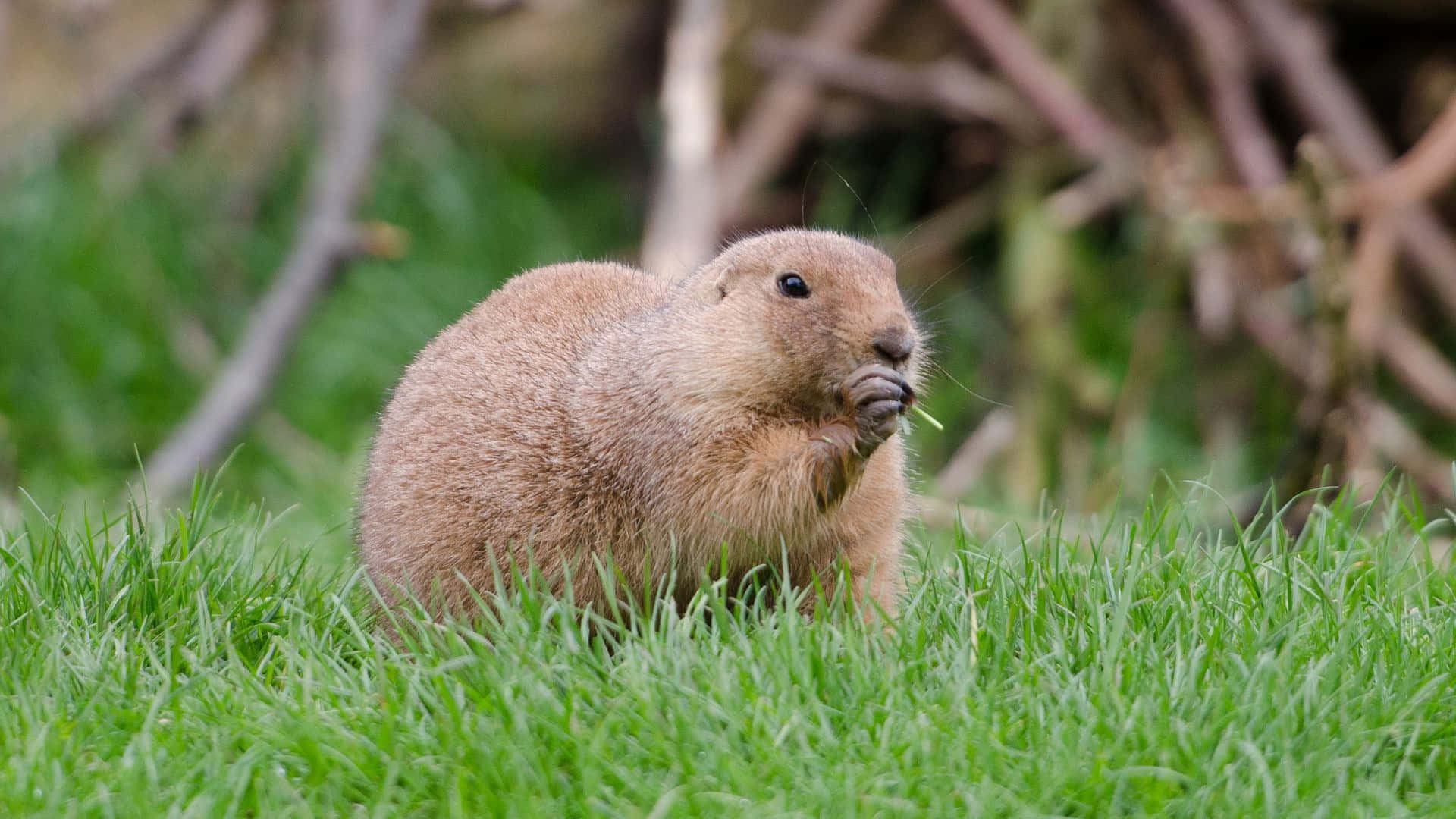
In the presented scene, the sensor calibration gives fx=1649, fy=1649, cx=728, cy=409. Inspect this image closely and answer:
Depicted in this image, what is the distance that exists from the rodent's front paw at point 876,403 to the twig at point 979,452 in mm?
4042

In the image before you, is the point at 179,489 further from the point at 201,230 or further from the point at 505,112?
the point at 505,112

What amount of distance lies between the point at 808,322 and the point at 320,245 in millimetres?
4016

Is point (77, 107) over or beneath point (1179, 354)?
over

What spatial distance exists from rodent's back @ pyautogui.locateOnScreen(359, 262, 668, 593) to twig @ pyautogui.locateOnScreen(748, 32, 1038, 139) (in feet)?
13.9

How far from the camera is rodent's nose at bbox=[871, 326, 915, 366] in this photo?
360cm

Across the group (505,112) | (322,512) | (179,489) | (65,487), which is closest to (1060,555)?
(322,512)

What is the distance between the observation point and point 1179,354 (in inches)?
326

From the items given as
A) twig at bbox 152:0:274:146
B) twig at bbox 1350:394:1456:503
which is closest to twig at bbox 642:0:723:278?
twig at bbox 152:0:274:146

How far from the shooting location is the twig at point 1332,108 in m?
7.61

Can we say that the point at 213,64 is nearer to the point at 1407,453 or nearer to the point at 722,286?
the point at 722,286

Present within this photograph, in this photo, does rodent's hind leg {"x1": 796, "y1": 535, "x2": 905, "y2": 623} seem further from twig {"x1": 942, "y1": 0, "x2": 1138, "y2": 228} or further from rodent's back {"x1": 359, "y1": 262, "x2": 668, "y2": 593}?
twig {"x1": 942, "y1": 0, "x2": 1138, "y2": 228}

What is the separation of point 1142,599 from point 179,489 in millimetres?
4649

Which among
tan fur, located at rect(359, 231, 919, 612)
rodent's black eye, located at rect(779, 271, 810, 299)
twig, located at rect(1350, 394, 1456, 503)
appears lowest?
twig, located at rect(1350, 394, 1456, 503)

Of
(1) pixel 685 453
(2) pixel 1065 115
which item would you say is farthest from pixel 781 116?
(1) pixel 685 453
